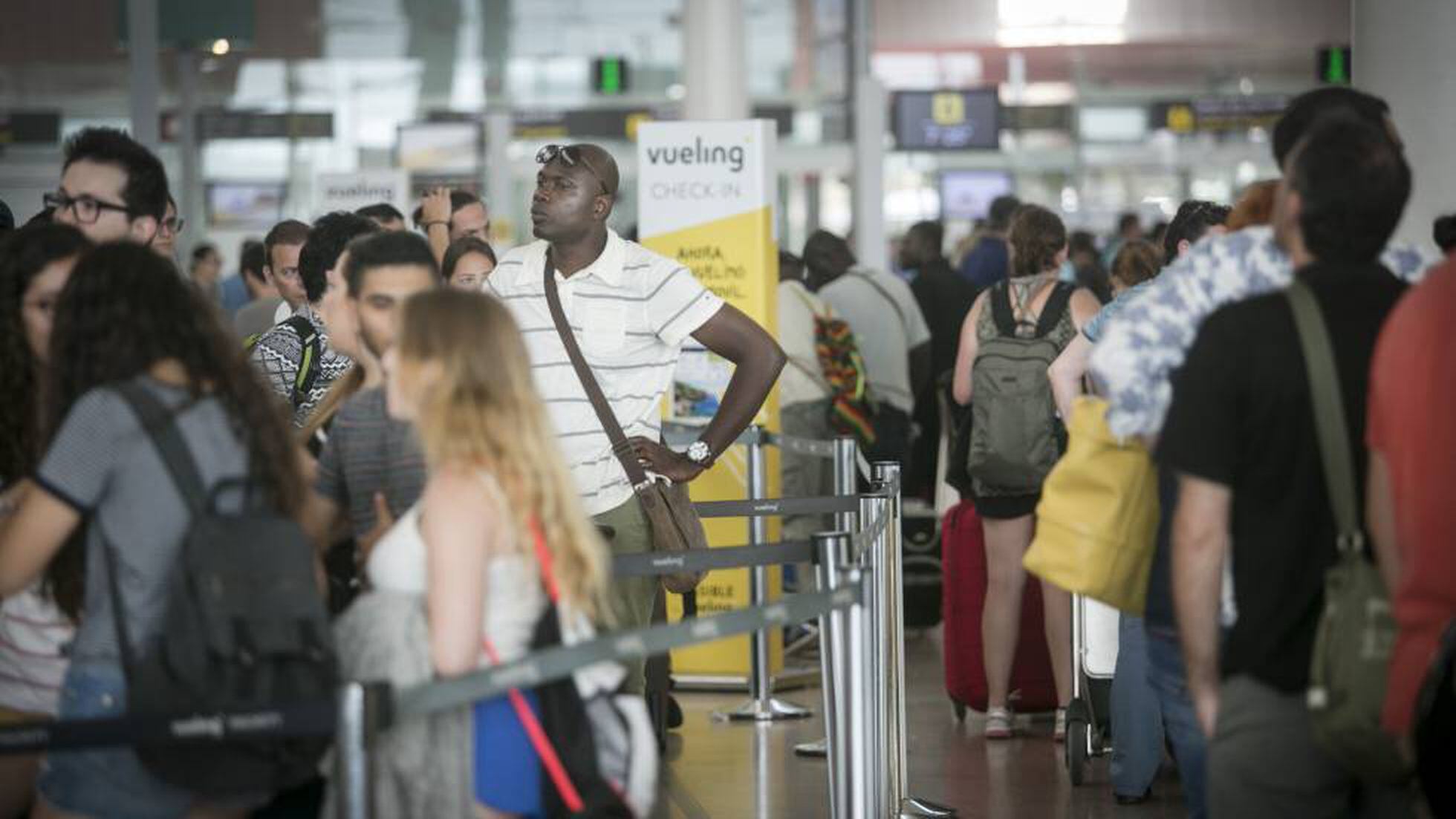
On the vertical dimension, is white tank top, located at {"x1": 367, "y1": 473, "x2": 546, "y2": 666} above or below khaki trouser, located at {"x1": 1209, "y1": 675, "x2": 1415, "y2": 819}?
above

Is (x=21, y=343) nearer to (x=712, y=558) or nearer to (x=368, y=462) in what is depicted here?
(x=368, y=462)

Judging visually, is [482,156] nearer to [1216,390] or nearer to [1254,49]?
[1254,49]

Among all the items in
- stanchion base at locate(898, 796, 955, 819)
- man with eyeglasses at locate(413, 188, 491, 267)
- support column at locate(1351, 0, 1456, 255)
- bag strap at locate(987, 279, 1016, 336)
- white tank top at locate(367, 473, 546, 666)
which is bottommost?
stanchion base at locate(898, 796, 955, 819)

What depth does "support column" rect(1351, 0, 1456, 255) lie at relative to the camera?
6.89 metres

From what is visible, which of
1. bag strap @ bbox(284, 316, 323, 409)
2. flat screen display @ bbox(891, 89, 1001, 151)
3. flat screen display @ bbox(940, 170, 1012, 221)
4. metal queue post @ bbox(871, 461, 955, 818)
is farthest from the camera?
flat screen display @ bbox(940, 170, 1012, 221)

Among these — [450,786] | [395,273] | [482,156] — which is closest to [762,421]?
[395,273]

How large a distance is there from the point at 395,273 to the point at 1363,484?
5.83 ft

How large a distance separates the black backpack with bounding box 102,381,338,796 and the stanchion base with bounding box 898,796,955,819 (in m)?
2.99

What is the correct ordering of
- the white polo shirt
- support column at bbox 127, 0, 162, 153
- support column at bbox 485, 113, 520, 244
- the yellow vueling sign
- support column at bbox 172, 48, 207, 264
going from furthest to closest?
1. support column at bbox 172, 48, 207, 264
2. support column at bbox 485, 113, 520, 244
3. support column at bbox 127, 0, 162, 153
4. the yellow vueling sign
5. the white polo shirt

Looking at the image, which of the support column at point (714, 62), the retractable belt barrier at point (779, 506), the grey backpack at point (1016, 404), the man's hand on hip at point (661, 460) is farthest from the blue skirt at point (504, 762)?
the support column at point (714, 62)

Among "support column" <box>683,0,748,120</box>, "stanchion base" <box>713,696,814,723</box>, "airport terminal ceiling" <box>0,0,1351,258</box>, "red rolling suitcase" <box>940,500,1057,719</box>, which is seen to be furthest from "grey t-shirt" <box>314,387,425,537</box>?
"airport terminal ceiling" <box>0,0,1351,258</box>

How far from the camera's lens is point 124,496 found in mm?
3332

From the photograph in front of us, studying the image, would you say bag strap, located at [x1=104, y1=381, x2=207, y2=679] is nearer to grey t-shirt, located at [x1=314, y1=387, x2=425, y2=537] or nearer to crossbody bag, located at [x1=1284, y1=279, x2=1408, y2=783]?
grey t-shirt, located at [x1=314, y1=387, x2=425, y2=537]

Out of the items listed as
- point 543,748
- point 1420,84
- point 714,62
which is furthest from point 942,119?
point 543,748
